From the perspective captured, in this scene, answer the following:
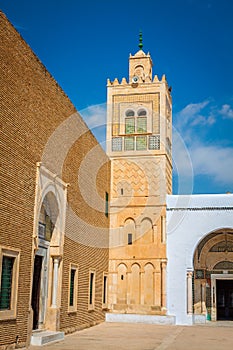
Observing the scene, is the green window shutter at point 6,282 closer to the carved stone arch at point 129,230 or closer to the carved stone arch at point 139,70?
the carved stone arch at point 129,230

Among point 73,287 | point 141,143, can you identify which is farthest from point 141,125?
point 73,287

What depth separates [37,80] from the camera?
11.5 metres

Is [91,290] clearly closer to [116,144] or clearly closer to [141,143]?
[116,144]

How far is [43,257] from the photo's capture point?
12.3 m

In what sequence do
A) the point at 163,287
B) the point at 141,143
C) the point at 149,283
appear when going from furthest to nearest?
the point at 141,143
the point at 149,283
the point at 163,287

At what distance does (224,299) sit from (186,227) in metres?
5.38

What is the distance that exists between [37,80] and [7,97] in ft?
6.32

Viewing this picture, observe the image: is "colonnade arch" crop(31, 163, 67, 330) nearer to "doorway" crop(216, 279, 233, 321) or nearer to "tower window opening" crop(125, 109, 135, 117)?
"tower window opening" crop(125, 109, 135, 117)

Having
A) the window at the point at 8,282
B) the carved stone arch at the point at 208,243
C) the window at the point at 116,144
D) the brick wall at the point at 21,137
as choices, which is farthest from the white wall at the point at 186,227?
the window at the point at 8,282

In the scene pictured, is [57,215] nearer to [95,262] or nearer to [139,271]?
[95,262]

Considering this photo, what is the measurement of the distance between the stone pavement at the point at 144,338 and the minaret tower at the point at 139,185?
163 cm

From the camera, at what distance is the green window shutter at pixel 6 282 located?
373 inches

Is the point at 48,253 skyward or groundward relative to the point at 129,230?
groundward

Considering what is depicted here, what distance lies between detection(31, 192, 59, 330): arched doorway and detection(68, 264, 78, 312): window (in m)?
1.48
